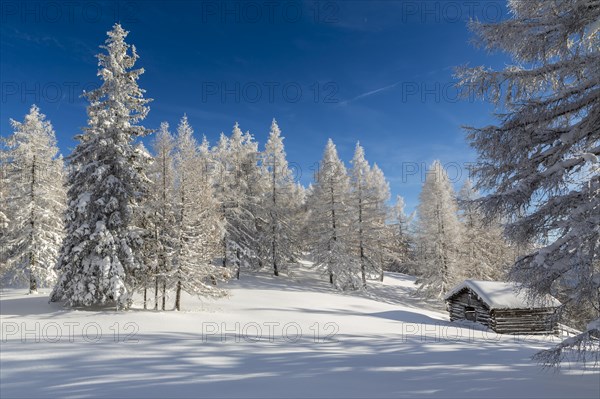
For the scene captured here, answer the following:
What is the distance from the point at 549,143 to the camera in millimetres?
7309

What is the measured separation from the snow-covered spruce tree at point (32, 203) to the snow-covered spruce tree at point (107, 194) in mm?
8986

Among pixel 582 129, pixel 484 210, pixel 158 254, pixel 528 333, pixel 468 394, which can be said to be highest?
pixel 582 129

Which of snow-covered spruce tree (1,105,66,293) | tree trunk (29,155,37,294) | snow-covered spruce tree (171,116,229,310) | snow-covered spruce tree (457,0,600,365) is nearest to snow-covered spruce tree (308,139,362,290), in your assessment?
snow-covered spruce tree (171,116,229,310)

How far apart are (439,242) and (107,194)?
27739 millimetres

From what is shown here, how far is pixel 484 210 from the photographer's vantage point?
23.7 feet

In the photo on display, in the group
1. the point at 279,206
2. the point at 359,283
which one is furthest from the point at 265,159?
the point at 359,283

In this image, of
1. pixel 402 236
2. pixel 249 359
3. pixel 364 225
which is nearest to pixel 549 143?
pixel 249 359

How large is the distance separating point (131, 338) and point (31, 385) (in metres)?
4.52

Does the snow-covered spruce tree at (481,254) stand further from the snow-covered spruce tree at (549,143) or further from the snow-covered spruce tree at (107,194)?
the snow-covered spruce tree at (107,194)

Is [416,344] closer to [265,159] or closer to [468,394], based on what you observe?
[468,394]

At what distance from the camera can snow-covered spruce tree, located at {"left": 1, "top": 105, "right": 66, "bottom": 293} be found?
80.8 feet

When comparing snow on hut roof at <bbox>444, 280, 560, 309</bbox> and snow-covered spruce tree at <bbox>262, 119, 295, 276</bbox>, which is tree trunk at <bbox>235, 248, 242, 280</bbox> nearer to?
snow-covered spruce tree at <bbox>262, 119, 295, 276</bbox>

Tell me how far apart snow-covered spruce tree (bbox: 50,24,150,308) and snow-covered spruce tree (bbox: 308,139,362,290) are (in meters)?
18.3

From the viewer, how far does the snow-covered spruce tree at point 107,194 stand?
17.1 m
